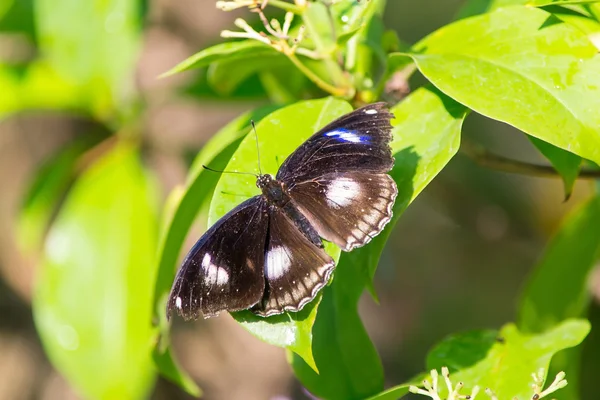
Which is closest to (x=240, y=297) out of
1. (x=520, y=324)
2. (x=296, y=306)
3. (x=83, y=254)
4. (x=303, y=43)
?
(x=296, y=306)

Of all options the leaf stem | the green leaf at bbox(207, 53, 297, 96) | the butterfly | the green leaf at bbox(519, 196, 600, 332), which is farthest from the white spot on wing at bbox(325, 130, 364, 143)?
the green leaf at bbox(519, 196, 600, 332)

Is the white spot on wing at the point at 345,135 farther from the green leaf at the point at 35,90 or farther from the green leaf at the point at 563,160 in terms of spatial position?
the green leaf at the point at 35,90

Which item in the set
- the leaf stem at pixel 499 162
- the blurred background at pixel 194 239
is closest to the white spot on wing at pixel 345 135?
the leaf stem at pixel 499 162

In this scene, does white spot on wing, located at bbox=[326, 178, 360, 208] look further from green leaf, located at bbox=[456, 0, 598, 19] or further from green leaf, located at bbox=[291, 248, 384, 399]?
green leaf, located at bbox=[456, 0, 598, 19]

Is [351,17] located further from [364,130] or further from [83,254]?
[83,254]

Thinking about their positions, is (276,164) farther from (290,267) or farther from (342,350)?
(342,350)

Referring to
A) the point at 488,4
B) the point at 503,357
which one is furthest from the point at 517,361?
the point at 488,4
